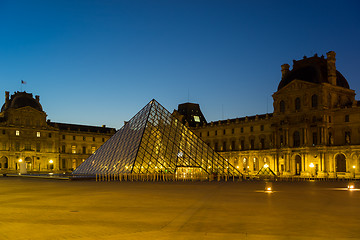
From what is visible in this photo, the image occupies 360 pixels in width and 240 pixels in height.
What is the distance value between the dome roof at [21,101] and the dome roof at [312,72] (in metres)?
47.0

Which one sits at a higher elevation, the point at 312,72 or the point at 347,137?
the point at 312,72

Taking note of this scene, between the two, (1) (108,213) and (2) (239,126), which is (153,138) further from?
(2) (239,126)

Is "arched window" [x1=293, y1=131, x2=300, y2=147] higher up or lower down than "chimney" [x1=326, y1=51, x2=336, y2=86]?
lower down

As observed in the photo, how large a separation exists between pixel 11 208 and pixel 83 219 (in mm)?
3868

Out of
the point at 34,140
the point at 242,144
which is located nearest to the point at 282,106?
the point at 242,144

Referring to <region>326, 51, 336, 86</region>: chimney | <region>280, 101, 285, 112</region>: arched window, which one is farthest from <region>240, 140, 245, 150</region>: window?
<region>326, 51, 336, 86</region>: chimney

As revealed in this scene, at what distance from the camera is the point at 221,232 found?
947cm

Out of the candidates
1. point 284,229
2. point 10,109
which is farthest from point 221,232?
point 10,109

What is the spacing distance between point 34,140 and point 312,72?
5247 centimetres

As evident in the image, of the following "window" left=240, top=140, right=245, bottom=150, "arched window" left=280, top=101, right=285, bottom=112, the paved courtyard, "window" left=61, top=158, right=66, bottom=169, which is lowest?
"window" left=61, top=158, right=66, bottom=169

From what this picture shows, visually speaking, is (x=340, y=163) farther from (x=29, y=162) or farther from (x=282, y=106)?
(x=29, y=162)

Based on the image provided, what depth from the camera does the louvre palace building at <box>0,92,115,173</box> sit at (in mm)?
76312

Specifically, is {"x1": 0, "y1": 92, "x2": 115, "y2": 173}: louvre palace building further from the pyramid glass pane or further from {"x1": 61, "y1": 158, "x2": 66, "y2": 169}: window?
the pyramid glass pane

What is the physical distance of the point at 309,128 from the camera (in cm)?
6241
